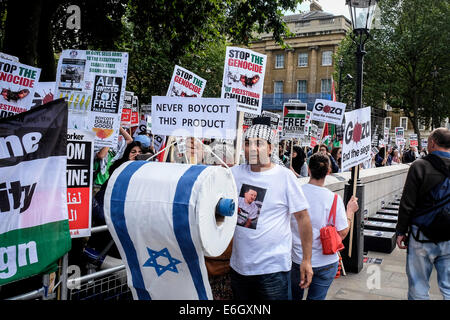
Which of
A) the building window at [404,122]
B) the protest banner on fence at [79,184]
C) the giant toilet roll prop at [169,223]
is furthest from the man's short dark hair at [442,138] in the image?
the building window at [404,122]

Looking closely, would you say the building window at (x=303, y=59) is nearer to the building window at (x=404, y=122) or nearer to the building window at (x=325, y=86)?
the building window at (x=325, y=86)

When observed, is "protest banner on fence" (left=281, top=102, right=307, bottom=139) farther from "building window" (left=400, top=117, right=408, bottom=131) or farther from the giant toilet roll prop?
"building window" (left=400, top=117, right=408, bottom=131)

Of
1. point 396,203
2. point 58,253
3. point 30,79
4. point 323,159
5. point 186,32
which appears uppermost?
point 186,32

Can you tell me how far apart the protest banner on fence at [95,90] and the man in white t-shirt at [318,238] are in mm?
2768

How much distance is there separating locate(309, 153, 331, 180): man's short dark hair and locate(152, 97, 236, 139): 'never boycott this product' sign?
78 cm

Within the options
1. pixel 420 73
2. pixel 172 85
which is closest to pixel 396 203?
pixel 172 85

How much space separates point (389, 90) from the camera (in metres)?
36.8

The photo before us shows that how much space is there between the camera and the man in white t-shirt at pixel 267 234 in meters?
2.98

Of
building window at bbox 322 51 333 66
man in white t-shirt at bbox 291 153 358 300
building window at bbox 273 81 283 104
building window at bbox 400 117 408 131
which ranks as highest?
building window at bbox 322 51 333 66

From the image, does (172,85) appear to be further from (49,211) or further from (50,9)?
(50,9)

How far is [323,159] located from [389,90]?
36063 mm

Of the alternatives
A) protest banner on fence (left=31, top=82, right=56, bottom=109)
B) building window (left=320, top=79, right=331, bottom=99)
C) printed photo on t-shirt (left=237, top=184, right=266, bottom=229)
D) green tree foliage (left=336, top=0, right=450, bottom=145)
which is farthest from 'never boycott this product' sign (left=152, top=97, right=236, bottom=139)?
building window (left=320, top=79, right=331, bottom=99)

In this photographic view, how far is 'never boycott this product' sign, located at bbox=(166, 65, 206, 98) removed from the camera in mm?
6781
